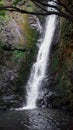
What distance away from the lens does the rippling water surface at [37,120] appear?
12000 millimetres

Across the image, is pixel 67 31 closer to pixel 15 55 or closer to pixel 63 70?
pixel 63 70

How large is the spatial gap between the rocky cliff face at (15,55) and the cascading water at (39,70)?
37cm

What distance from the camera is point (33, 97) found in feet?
59.8

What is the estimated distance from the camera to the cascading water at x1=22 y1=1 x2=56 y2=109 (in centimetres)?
1817

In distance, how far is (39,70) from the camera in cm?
1991

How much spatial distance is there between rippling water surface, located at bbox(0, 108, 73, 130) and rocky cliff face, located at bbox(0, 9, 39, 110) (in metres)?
2.52

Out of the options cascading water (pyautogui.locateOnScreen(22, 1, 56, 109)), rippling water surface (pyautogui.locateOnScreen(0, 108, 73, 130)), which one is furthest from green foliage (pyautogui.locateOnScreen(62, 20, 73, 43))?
rippling water surface (pyautogui.locateOnScreen(0, 108, 73, 130))

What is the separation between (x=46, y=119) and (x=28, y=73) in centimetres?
676

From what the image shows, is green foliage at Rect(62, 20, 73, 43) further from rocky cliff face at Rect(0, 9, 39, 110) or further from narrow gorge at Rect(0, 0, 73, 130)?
rocky cliff face at Rect(0, 9, 39, 110)

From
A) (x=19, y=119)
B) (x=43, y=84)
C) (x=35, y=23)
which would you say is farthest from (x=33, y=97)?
(x=35, y=23)

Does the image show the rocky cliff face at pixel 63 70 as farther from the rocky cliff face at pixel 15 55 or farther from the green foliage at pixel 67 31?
the rocky cliff face at pixel 15 55

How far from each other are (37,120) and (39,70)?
23.2 feet

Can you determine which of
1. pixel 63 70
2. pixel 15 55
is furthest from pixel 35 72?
pixel 63 70

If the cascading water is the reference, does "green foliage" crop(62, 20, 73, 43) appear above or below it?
above
